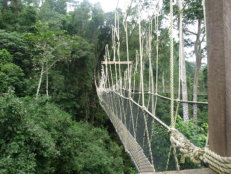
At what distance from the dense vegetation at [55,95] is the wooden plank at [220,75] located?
104cm

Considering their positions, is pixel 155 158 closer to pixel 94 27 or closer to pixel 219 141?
pixel 219 141

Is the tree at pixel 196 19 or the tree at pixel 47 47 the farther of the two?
the tree at pixel 47 47

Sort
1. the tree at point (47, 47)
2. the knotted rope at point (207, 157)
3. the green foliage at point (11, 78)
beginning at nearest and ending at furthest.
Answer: the knotted rope at point (207, 157) < the green foliage at point (11, 78) < the tree at point (47, 47)

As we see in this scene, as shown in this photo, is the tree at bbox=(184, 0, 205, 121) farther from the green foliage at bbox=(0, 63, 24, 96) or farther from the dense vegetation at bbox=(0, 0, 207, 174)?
the green foliage at bbox=(0, 63, 24, 96)

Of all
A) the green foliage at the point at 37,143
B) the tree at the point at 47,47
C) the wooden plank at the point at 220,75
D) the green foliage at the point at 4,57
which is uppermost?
the tree at the point at 47,47

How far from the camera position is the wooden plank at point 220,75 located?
0.31m

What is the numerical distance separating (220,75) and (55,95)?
23.3 feet

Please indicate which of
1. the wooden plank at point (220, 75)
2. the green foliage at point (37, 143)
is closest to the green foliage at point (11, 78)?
the green foliage at point (37, 143)

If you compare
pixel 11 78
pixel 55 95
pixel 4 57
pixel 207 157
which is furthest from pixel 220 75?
pixel 55 95

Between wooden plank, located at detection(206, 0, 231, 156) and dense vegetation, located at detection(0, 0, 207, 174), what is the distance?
1.04 meters

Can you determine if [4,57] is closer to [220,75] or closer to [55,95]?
[55,95]

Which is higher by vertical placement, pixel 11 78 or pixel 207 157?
pixel 11 78

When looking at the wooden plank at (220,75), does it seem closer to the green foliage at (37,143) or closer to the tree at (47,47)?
the green foliage at (37,143)

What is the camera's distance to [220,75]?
0.31 meters
